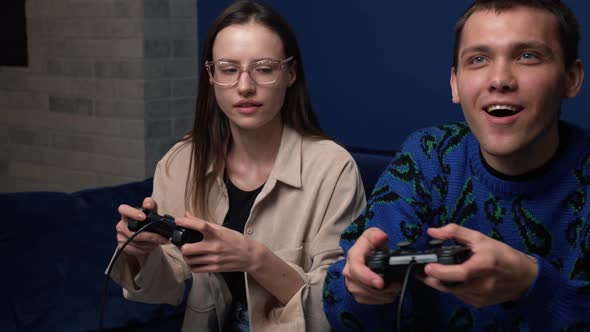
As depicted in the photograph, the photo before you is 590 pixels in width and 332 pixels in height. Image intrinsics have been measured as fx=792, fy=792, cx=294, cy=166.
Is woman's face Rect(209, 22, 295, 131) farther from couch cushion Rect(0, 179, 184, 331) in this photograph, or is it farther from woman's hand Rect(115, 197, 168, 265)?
couch cushion Rect(0, 179, 184, 331)

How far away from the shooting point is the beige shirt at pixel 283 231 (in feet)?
5.31

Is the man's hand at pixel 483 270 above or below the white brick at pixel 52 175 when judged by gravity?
Answer: above

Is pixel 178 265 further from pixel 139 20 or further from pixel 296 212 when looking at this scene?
pixel 139 20

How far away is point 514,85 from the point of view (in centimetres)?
128

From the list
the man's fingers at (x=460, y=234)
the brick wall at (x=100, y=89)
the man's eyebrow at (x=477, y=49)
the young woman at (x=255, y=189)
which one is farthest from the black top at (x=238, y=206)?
the brick wall at (x=100, y=89)

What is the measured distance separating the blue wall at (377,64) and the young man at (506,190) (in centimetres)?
91

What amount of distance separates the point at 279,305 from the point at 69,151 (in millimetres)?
1996

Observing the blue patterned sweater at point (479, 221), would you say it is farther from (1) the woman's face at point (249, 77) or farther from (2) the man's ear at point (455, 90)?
(1) the woman's face at point (249, 77)

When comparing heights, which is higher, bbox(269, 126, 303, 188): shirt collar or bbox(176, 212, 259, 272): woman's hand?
bbox(269, 126, 303, 188): shirt collar

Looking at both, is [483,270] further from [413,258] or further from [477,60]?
[477,60]

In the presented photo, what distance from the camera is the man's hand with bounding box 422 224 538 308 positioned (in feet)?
3.48

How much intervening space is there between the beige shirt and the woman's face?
12 centimetres

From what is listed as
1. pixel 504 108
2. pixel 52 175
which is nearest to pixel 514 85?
pixel 504 108

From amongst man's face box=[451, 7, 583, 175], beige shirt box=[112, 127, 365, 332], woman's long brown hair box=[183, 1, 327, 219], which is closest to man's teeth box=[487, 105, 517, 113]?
man's face box=[451, 7, 583, 175]
